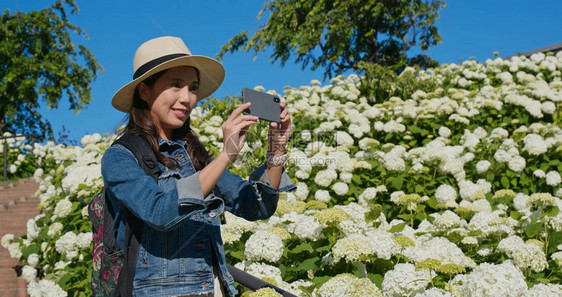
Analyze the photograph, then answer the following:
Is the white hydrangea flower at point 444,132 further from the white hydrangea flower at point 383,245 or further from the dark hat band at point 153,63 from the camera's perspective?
the dark hat band at point 153,63

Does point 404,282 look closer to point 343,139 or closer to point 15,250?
point 343,139

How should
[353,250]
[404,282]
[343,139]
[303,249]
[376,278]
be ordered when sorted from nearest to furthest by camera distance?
[404,282] → [353,250] → [376,278] → [303,249] → [343,139]

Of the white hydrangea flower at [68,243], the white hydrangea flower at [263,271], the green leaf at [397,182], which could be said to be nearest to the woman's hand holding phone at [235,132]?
the white hydrangea flower at [263,271]

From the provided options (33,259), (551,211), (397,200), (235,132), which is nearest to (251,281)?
(235,132)

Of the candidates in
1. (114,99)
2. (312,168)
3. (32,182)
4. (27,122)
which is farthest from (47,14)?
(114,99)

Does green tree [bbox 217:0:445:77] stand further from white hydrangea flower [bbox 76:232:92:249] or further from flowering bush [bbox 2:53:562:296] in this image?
white hydrangea flower [bbox 76:232:92:249]

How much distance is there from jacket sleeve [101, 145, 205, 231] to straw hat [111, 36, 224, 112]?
0.46 m

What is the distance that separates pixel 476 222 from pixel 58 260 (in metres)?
4.29

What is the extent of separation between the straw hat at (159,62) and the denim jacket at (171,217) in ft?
0.97

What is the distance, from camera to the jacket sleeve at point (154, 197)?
61.1 inches

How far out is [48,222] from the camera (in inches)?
210

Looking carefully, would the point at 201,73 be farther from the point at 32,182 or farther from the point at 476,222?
the point at 32,182

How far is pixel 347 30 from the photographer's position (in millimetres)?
18281

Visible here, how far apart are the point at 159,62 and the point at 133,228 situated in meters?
0.69
